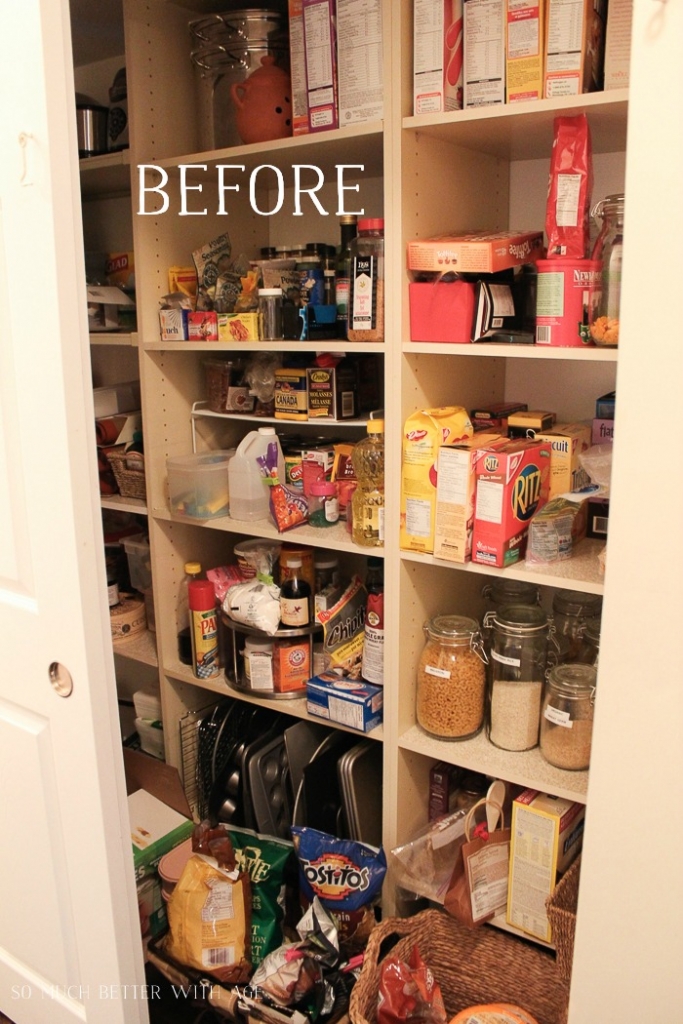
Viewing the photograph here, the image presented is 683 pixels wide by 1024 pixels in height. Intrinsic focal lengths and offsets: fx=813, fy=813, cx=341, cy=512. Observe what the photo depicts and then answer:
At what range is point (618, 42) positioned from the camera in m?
1.33

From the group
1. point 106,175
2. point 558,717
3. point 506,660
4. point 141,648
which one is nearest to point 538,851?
point 558,717

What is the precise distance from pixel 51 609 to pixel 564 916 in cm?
103

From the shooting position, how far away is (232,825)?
6.55 feet

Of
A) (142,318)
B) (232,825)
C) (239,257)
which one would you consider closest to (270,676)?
(232,825)

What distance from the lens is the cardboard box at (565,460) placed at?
5.25 ft

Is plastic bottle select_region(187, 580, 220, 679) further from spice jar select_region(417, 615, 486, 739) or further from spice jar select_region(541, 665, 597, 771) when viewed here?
spice jar select_region(541, 665, 597, 771)

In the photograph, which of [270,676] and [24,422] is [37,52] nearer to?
[24,422]

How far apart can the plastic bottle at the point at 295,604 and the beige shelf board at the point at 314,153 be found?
0.94 m

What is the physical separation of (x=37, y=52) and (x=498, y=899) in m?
1.69

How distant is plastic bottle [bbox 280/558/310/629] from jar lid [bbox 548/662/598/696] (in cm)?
59

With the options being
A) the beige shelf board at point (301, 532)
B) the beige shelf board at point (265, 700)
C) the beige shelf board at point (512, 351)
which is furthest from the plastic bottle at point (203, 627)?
the beige shelf board at point (512, 351)

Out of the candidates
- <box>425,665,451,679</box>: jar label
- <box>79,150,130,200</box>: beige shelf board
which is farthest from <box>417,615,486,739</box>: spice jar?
<box>79,150,130,200</box>: beige shelf board

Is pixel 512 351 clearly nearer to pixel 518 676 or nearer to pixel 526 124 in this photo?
pixel 526 124

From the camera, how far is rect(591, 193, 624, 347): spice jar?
1.36 m
